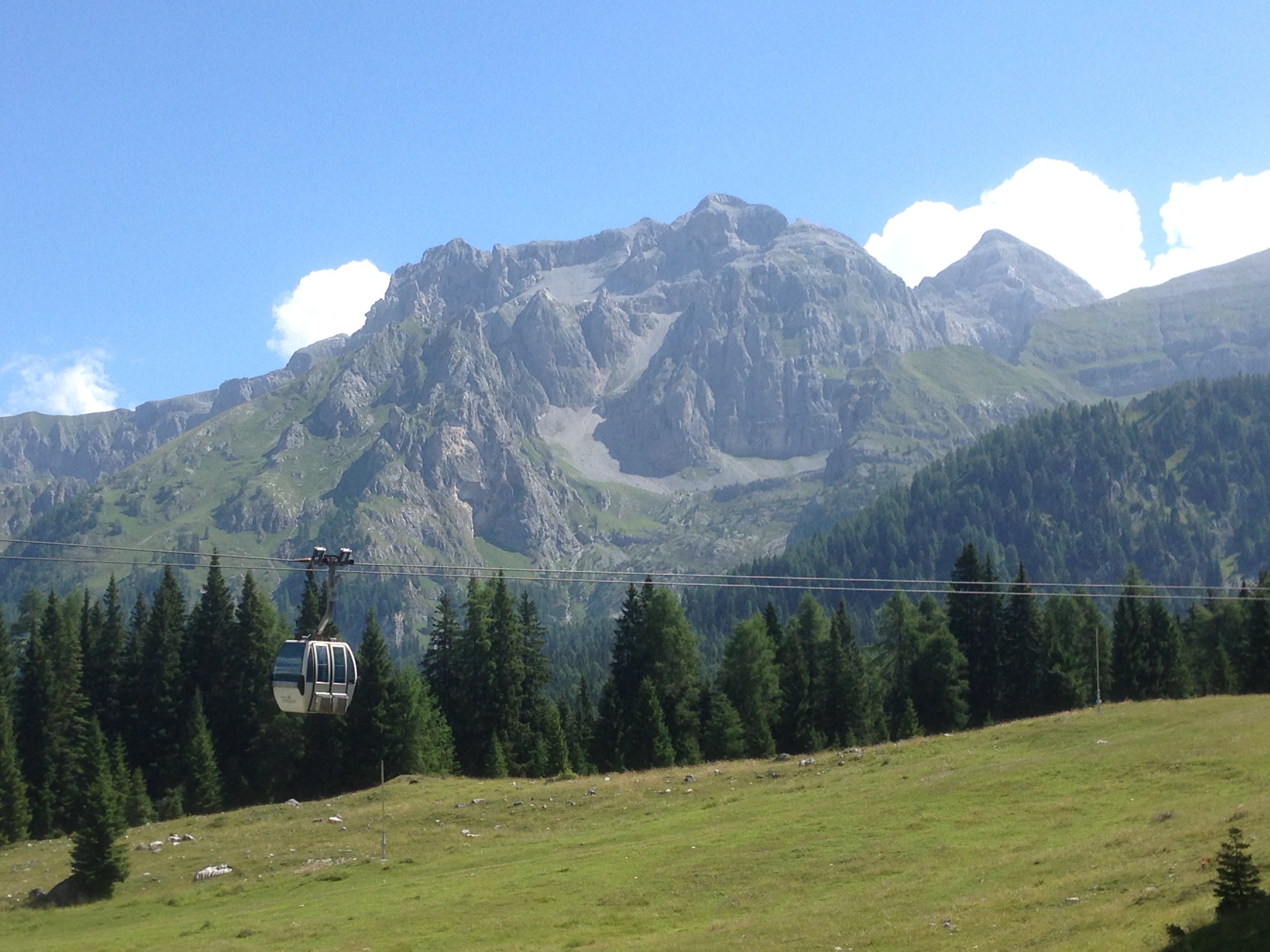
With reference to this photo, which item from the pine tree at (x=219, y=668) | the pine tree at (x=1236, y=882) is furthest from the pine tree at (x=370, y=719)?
the pine tree at (x=1236, y=882)

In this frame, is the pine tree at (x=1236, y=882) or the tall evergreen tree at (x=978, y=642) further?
the tall evergreen tree at (x=978, y=642)

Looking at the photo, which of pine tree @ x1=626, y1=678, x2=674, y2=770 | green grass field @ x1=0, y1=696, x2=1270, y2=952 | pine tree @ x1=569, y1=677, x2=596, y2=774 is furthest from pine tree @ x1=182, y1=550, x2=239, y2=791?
pine tree @ x1=626, y1=678, x2=674, y2=770

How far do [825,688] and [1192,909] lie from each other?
7458cm

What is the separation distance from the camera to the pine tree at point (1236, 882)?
28.1m

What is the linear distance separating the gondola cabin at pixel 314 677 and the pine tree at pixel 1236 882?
89.7 feet

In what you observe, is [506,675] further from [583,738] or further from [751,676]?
[751,676]

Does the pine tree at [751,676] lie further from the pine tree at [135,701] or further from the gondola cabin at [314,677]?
the gondola cabin at [314,677]

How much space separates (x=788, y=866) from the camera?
48312mm

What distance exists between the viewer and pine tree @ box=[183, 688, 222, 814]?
91.3m

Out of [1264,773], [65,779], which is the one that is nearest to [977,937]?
[1264,773]

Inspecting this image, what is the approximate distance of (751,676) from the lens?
104375mm

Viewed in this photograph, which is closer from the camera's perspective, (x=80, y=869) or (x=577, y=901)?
(x=577, y=901)

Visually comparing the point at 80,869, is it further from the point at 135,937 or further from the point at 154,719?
the point at 154,719

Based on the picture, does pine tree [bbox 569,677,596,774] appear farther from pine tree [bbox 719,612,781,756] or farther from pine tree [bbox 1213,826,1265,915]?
pine tree [bbox 1213,826,1265,915]
